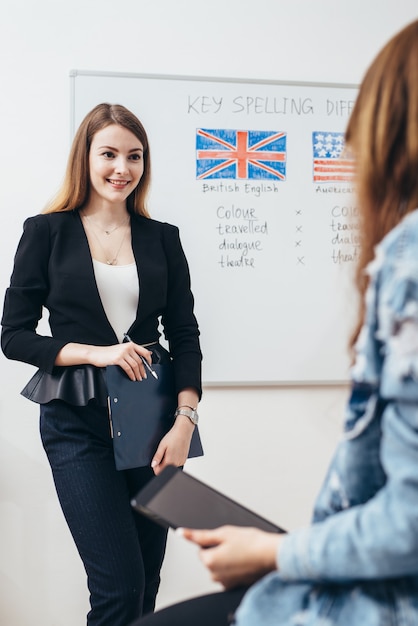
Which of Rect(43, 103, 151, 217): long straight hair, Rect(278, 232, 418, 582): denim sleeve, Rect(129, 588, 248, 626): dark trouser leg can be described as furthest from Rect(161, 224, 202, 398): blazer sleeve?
Rect(278, 232, 418, 582): denim sleeve

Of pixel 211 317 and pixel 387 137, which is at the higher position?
pixel 387 137

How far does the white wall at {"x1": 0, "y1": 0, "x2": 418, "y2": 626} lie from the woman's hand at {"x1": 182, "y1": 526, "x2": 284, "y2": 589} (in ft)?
4.89

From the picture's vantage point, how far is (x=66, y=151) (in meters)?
2.14

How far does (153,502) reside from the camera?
83cm

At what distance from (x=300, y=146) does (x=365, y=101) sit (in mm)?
1590

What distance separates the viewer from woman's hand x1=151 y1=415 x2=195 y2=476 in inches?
59.2

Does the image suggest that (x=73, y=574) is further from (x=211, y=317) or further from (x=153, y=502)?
(x=153, y=502)

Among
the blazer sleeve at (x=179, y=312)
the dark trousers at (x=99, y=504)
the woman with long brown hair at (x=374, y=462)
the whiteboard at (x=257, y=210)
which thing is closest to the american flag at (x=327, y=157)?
the whiteboard at (x=257, y=210)

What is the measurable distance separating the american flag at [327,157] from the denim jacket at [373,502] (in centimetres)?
170

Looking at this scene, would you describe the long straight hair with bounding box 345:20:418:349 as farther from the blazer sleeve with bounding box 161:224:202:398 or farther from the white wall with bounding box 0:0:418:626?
the white wall with bounding box 0:0:418:626

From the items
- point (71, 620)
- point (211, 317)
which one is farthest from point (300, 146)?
point (71, 620)

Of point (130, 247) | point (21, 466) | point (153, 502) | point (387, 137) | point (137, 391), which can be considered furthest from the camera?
point (21, 466)

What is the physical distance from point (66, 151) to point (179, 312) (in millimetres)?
794

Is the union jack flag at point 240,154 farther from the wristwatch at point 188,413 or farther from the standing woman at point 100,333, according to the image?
the wristwatch at point 188,413
